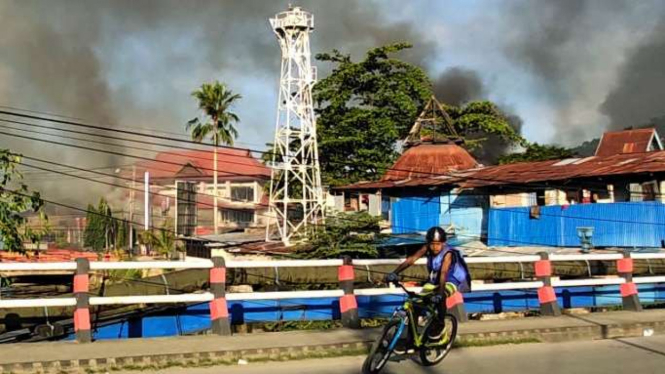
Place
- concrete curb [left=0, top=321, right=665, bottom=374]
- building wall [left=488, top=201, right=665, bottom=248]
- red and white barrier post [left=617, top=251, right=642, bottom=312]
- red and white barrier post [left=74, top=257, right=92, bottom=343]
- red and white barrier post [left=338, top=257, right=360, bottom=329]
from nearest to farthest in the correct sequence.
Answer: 1. concrete curb [left=0, top=321, right=665, bottom=374]
2. red and white barrier post [left=74, top=257, right=92, bottom=343]
3. red and white barrier post [left=338, top=257, right=360, bottom=329]
4. red and white barrier post [left=617, top=251, right=642, bottom=312]
5. building wall [left=488, top=201, right=665, bottom=248]

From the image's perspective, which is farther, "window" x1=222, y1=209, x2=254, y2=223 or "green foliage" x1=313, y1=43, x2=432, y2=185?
"window" x1=222, y1=209, x2=254, y2=223

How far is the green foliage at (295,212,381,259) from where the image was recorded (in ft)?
110

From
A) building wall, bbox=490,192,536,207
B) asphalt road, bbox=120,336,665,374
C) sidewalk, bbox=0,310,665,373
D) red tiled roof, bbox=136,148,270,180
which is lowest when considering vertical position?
asphalt road, bbox=120,336,665,374

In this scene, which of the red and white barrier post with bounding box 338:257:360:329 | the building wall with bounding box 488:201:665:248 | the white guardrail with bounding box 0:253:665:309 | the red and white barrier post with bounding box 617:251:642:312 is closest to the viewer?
the white guardrail with bounding box 0:253:665:309

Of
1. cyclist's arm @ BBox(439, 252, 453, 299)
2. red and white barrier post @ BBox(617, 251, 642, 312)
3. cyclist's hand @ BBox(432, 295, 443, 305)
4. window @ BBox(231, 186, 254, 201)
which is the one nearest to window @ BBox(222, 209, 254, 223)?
window @ BBox(231, 186, 254, 201)

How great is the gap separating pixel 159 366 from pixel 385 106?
156 feet

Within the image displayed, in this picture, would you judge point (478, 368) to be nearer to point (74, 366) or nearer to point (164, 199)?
point (74, 366)

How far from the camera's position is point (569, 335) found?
11078 mm

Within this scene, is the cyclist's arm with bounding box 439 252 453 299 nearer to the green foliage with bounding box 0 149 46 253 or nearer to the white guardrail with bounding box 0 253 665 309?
the white guardrail with bounding box 0 253 665 309

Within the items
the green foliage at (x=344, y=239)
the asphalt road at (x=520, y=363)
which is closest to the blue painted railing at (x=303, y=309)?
the asphalt road at (x=520, y=363)

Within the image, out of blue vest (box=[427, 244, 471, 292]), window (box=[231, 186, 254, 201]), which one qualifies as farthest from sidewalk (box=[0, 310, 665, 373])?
window (box=[231, 186, 254, 201])

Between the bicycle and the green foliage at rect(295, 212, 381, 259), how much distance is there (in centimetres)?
2342

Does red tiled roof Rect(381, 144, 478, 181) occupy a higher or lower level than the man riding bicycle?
higher

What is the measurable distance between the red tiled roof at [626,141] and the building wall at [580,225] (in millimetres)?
21200
